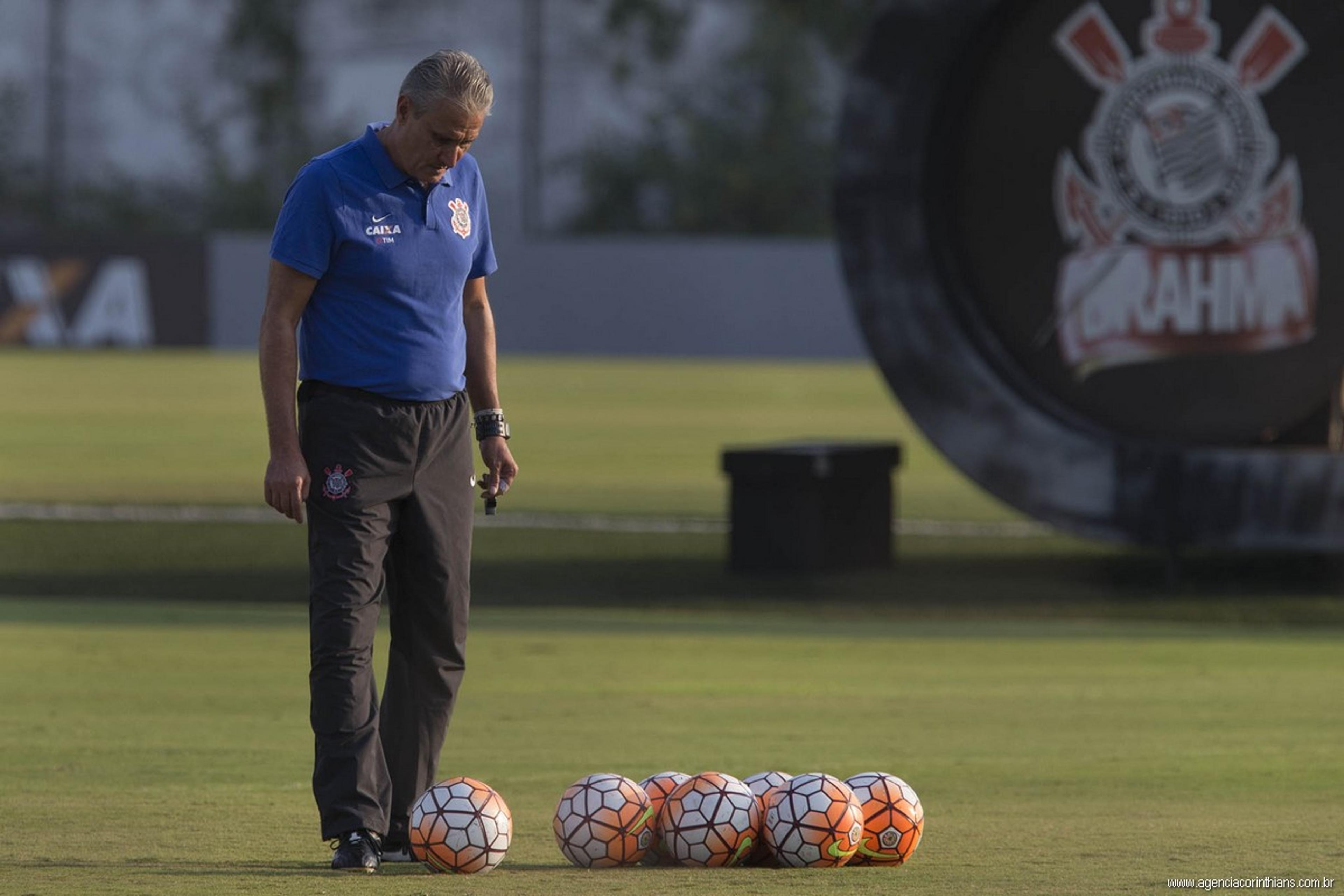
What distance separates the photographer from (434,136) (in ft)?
19.0

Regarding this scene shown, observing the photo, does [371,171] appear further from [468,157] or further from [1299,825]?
[1299,825]

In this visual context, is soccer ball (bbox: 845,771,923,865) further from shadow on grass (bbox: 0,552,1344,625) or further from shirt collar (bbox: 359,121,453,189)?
shadow on grass (bbox: 0,552,1344,625)

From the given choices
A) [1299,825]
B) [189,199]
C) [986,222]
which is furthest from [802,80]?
[1299,825]

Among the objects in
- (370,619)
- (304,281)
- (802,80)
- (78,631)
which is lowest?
(78,631)

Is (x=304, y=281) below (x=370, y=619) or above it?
above

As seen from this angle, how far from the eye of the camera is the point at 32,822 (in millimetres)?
6523

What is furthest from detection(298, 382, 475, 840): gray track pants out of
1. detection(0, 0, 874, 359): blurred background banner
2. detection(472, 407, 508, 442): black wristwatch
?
detection(0, 0, 874, 359): blurred background banner

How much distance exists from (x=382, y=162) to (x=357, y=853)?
1644mm

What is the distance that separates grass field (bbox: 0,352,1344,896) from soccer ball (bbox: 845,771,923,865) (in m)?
0.08

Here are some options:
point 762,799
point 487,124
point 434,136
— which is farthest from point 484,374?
point 487,124

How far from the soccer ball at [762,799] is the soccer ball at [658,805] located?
174 millimetres

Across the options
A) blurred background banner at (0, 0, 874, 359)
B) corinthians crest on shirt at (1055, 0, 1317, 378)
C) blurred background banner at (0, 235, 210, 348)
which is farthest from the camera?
blurred background banner at (0, 0, 874, 359)

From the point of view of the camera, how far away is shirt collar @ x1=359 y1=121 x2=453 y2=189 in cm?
584

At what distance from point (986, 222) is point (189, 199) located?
143 feet
